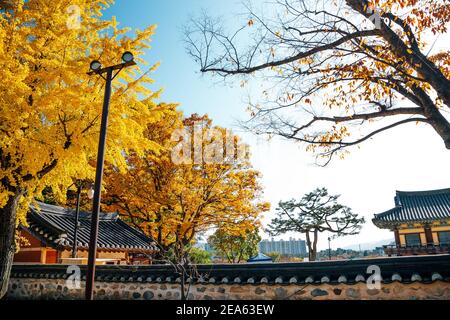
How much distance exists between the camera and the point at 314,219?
113ft

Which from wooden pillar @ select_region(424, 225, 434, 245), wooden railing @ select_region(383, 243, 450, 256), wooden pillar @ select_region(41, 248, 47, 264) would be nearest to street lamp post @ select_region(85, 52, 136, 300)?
wooden pillar @ select_region(41, 248, 47, 264)

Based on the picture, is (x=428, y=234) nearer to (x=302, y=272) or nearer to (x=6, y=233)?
(x=302, y=272)

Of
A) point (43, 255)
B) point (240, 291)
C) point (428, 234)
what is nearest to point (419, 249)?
point (428, 234)

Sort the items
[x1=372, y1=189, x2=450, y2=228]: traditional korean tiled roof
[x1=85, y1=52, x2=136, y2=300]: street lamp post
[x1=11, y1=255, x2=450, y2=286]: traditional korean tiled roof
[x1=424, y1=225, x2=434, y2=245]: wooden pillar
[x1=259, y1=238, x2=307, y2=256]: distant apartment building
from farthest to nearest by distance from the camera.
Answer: [x1=259, y1=238, x2=307, y2=256]: distant apartment building → [x1=372, y1=189, x2=450, y2=228]: traditional korean tiled roof → [x1=424, y1=225, x2=434, y2=245]: wooden pillar → [x1=85, y1=52, x2=136, y2=300]: street lamp post → [x1=11, y1=255, x2=450, y2=286]: traditional korean tiled roof

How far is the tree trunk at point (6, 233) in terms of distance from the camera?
7594 millimetres

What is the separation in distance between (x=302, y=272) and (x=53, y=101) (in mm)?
6537

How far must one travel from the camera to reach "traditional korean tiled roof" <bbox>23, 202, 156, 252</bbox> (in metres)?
12.6

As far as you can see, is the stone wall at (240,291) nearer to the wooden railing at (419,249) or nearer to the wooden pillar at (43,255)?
the wooden pillar at (43,255)

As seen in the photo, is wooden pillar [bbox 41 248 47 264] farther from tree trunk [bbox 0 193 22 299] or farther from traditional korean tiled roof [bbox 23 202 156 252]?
tree trunk [bbox 0 193 22 299]

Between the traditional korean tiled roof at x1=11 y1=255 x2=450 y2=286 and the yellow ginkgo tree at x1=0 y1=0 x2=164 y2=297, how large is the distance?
3052mm

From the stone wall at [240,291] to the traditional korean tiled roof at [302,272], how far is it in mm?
121

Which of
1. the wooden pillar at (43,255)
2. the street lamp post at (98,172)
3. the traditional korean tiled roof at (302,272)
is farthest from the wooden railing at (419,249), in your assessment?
the street lamp post at (98,172)

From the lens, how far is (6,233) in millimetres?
7621

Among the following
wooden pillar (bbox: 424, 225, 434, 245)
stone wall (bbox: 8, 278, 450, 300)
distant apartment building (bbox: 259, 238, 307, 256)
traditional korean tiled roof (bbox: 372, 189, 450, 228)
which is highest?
traditional korean tiled roof (bbox: 372, 189, 450, 228)
